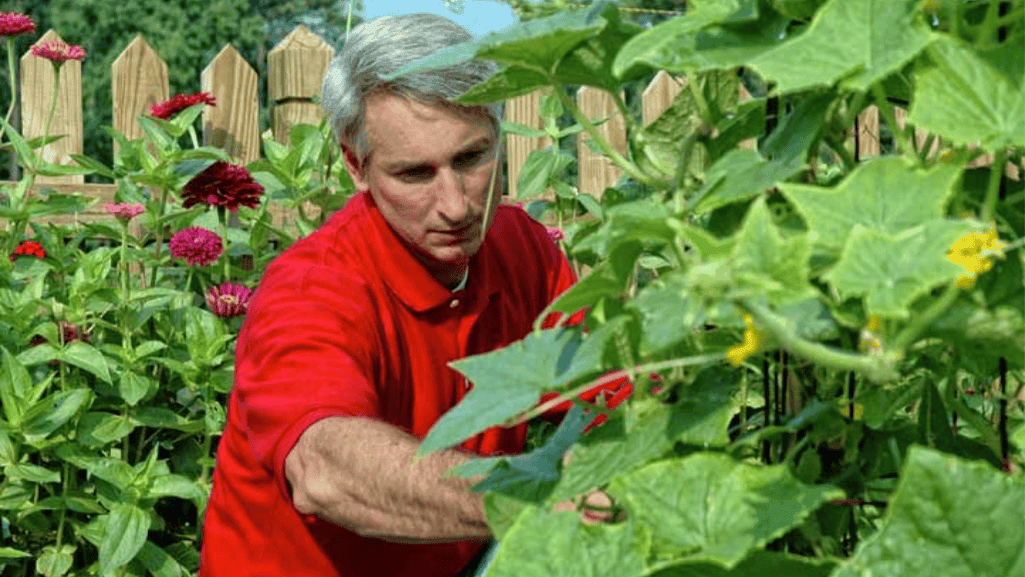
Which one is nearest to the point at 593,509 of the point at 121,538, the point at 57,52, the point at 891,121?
the point at 891,121

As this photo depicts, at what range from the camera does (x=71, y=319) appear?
10.8 feet

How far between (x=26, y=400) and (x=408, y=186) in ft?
3.99

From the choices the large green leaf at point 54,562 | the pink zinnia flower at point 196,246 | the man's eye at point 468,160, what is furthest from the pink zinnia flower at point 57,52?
the man's eye at point 468,160

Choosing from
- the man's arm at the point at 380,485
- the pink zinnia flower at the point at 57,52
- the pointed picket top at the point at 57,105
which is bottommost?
the pointed picket top at the point at 57,105

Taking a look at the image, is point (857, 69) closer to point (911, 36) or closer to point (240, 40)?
point (911, 36)

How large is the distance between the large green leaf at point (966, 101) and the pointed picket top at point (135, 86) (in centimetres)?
454

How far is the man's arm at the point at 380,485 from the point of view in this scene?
1.45 m

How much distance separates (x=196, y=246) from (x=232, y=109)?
164 centimetres

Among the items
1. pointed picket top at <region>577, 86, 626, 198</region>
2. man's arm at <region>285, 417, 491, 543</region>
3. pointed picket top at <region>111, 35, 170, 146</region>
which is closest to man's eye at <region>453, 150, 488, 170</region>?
man's arm at <region>285, 417, 491, 543</region>

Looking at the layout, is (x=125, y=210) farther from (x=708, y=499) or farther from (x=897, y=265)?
(x=897, y=265)

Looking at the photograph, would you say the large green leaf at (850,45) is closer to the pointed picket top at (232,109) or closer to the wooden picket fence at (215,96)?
the wooden picket fence at (215,96)

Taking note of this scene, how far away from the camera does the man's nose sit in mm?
2277

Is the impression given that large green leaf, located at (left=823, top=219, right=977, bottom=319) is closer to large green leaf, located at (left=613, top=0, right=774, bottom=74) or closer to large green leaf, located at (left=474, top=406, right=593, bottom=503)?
large green leaf, located at (left=613, top=0, right=774, bottom=74)

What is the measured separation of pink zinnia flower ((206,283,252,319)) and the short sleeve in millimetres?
1011
